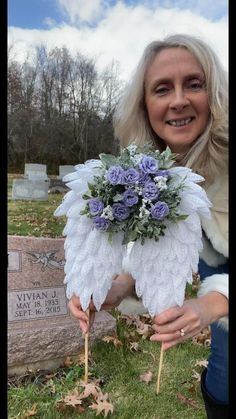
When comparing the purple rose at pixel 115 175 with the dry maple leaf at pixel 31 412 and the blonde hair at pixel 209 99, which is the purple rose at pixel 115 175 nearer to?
the blonde hair at pixel 209 99

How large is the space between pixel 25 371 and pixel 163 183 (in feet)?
3.85

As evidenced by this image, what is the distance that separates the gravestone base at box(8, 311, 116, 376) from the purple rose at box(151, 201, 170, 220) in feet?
3.40

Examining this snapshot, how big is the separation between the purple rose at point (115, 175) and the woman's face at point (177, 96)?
0.21m

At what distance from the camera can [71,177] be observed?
70cm

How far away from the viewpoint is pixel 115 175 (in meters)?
0.64

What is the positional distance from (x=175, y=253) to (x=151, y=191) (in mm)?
114

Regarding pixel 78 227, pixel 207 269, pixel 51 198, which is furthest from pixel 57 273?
pixel 51 198

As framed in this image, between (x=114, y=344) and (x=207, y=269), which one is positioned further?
(x=114, y=344)

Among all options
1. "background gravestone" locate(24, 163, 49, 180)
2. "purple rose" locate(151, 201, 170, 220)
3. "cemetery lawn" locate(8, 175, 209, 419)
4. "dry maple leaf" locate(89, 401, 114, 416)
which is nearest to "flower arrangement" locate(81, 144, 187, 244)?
"purple rose" locate(151, 201, 170, 220)

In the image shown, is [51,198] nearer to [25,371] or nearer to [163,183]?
[25,371]

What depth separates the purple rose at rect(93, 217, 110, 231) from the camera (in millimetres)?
648

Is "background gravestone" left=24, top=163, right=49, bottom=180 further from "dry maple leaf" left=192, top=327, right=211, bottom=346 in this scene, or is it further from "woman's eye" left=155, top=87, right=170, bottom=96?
"woman's eye" left=155, top=87, right=170, bottom=96

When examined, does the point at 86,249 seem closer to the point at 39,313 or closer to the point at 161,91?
the point at 161,91

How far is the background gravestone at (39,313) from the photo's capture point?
1.50m
